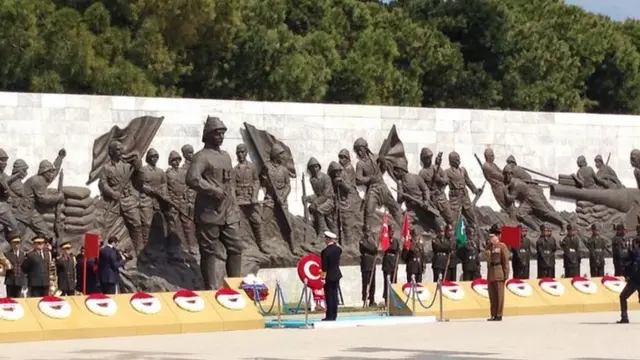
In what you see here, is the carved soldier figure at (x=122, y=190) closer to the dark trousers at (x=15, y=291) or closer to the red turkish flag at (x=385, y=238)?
the dark trousers at (x=15, y=291)

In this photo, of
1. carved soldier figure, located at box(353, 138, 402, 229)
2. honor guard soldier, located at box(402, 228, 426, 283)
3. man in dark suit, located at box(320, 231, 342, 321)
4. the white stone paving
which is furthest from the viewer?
carved soldier figure, located at box(353, 138, 402, 229)

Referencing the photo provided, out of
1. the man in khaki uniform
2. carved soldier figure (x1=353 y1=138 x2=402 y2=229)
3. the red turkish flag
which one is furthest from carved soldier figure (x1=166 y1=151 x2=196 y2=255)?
the man in khaki uniform

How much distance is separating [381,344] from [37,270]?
575 centimetres

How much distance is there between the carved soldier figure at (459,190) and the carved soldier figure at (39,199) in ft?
25.2

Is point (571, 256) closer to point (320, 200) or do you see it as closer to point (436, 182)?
point (436, 182)

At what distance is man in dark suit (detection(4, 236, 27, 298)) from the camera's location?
2231 cm

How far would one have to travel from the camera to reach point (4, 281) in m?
23.4

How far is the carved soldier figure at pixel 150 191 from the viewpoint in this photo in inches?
1013

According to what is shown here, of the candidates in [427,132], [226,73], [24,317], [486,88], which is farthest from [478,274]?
[486,88]

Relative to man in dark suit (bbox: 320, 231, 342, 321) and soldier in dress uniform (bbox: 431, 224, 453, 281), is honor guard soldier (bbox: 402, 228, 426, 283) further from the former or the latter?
man in dark suit (bbox: 320, 231, 342, 321)

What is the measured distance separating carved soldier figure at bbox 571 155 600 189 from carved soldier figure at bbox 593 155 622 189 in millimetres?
106

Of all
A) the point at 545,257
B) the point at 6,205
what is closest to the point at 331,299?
the point at 6,205

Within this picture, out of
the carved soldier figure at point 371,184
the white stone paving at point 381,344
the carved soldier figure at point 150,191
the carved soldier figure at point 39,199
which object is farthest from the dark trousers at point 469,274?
the carved soldier figure at point 39,199

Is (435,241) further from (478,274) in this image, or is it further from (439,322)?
(439,322)
